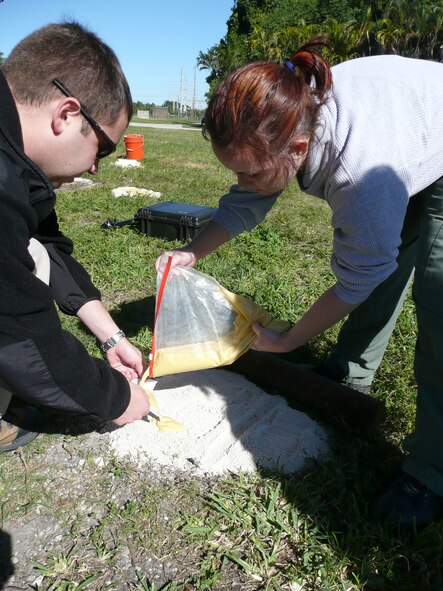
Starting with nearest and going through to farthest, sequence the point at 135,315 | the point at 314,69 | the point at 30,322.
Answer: the point at 30,322 < the point at 314,69 < the point at 135,315

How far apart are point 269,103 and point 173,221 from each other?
3.18 m

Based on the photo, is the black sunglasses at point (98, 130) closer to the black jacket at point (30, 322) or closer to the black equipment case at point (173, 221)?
the black jacket at point (30, 322)

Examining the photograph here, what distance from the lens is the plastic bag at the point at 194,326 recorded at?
81.7 inches

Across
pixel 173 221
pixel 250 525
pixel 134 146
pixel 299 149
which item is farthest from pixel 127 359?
pixel 134 146

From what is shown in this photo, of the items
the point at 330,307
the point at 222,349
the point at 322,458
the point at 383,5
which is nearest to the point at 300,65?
the point at 330,307

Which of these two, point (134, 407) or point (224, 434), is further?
point (224, 434)

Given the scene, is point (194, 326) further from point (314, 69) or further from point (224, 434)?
point (314, 69)

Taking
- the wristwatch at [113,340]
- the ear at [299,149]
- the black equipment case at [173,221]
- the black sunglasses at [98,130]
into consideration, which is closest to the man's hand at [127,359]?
the wristwatch at [113,340]

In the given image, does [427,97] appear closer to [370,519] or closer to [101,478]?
[370,519]

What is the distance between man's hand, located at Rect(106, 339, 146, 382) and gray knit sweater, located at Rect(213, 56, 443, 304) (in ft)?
3.20

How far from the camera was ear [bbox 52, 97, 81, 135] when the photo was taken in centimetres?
134

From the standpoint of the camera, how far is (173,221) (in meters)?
4.45

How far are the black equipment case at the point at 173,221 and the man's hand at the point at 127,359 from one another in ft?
7.79

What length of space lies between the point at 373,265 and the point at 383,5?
1446 inches
